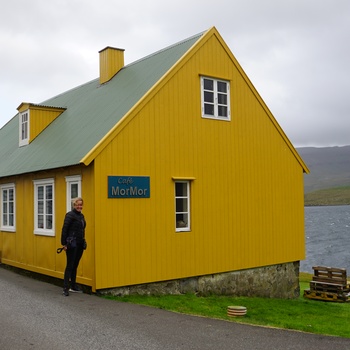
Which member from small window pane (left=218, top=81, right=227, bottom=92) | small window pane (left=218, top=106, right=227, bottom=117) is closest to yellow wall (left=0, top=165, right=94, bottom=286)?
small window pane (left=218, top=106, right=227, bottom=117)

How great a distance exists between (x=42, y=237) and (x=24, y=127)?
17.1 feet

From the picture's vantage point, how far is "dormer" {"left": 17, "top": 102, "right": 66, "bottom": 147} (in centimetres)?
1814

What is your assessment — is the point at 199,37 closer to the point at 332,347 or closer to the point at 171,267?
the point at 171,267

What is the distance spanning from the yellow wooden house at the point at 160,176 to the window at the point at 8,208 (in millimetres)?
71

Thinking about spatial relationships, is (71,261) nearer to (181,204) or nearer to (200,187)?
(181,204)

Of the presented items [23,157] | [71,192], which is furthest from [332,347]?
[23,157]

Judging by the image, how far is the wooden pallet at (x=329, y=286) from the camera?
20109 millimetres

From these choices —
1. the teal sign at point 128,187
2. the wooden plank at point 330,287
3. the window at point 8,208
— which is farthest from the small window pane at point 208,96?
the wooden plank at point 330,287

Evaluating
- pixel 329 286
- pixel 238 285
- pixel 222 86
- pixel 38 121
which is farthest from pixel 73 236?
pixel 329 286

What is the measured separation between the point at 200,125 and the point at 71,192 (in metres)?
4.23

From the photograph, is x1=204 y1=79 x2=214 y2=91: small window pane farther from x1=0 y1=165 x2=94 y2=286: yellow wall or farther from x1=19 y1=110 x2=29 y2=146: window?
x1=19 y1=110 x2=29 y2=146: window

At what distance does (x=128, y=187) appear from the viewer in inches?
523

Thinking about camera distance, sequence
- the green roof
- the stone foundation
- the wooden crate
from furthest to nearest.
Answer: the wooden crate → the green roof → the stone foundation

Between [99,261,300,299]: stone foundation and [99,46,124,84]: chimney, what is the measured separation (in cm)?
800
